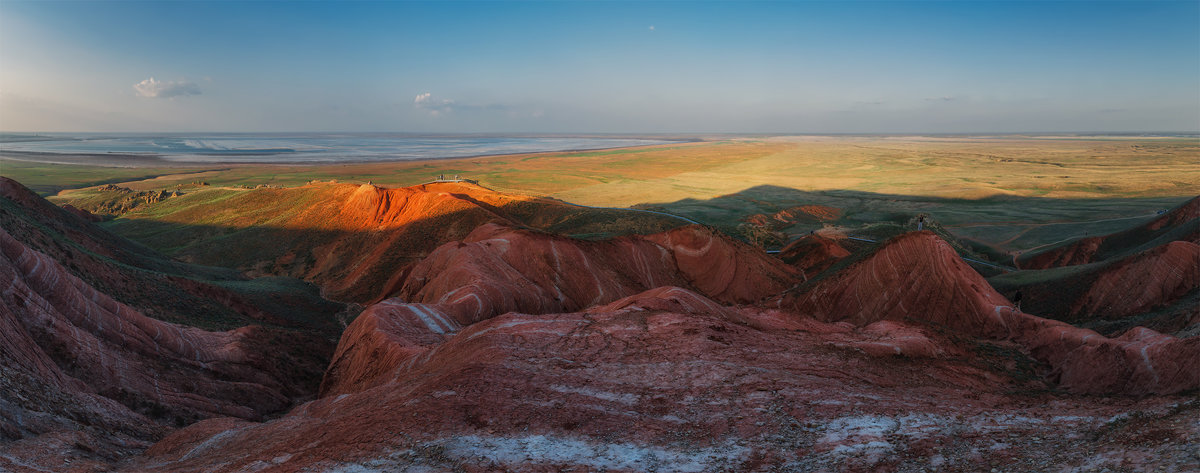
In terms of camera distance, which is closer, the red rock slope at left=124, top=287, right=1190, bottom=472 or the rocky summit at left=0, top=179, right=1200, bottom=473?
the red rock slope at left=124, top=287, right=1190, bottom=472

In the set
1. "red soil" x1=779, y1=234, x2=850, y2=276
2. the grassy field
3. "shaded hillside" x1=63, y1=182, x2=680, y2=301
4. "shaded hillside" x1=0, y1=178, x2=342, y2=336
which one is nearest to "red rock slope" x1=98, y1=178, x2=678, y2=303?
"shaded hillside" x1=63, y1=182, x2=680, y2=301

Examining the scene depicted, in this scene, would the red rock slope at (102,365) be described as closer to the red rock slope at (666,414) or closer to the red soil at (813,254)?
the red rock slope at (666,414)

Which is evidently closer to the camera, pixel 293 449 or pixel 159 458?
pixel 293 449

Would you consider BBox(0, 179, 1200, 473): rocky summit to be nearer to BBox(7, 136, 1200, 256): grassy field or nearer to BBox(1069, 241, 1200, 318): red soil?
BBox(1069, 241, 1200, 318): red soil

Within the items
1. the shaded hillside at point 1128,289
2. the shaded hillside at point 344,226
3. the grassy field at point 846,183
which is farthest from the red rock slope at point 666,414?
the grassy field at point 846,183

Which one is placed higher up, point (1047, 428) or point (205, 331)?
point (1047, 428)

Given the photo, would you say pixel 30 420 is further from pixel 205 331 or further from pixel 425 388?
pixel 205 331

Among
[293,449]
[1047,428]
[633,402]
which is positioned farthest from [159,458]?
[1047,428]

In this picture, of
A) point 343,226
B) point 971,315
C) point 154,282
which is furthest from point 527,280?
point 343,226
